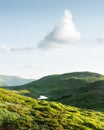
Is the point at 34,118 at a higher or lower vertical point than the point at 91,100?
lower

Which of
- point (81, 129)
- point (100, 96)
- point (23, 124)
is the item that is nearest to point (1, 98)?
point (23, 124)

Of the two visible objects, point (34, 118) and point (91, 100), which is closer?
point (34, 118)

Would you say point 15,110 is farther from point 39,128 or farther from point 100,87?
point 100,87

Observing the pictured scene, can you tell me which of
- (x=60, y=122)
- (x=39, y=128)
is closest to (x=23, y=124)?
(x=39, y=128)

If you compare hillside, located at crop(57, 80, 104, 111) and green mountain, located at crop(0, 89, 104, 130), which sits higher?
hillside, located at crop(57, 80, 104, 111)

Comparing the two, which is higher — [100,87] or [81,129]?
[100,87]

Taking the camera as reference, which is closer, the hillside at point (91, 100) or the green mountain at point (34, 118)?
the green mountain at point (34, 118)

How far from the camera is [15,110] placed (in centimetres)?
5056

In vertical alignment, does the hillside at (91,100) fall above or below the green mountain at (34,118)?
above

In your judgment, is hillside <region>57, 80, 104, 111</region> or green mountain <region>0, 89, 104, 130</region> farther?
hillside <region>57, 80, 104, 111</region>

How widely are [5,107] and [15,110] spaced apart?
1552 mm

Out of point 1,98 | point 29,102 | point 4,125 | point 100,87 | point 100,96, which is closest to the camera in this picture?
point 4,125

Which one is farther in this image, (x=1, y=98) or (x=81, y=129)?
(x=1, y=98)

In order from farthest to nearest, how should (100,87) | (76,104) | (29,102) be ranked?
(100,87)
(76,104)
(29,102)
